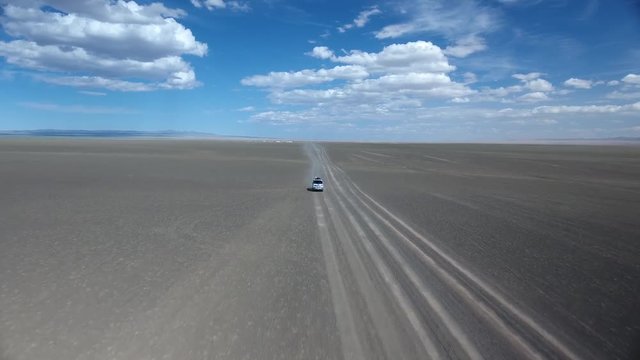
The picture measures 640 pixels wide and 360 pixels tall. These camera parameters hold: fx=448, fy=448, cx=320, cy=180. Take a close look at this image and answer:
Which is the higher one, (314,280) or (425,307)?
(425,307)

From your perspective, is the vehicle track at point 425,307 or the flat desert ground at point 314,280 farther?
the flat desert ground at point 314,280

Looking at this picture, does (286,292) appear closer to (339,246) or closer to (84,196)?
(339,246)

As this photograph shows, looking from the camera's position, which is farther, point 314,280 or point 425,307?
point 314,280

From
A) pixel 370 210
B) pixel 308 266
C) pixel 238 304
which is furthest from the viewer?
pixel 370 210

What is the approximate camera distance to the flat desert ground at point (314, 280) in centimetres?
642

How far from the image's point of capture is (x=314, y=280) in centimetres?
939

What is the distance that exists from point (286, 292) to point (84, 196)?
16972mm

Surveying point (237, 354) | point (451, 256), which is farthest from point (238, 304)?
point (451, 256)

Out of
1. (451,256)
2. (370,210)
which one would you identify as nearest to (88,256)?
(451,256)

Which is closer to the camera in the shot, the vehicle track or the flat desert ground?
the vehicle track

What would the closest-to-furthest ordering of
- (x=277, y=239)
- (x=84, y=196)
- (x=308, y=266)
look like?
(x=308, y=266)
(x=277, y=239)
(x=84, y=196)

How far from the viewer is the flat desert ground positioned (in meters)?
6.42

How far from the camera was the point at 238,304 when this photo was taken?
8.03 meters

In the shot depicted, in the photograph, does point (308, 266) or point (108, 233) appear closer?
point (308, 266)
